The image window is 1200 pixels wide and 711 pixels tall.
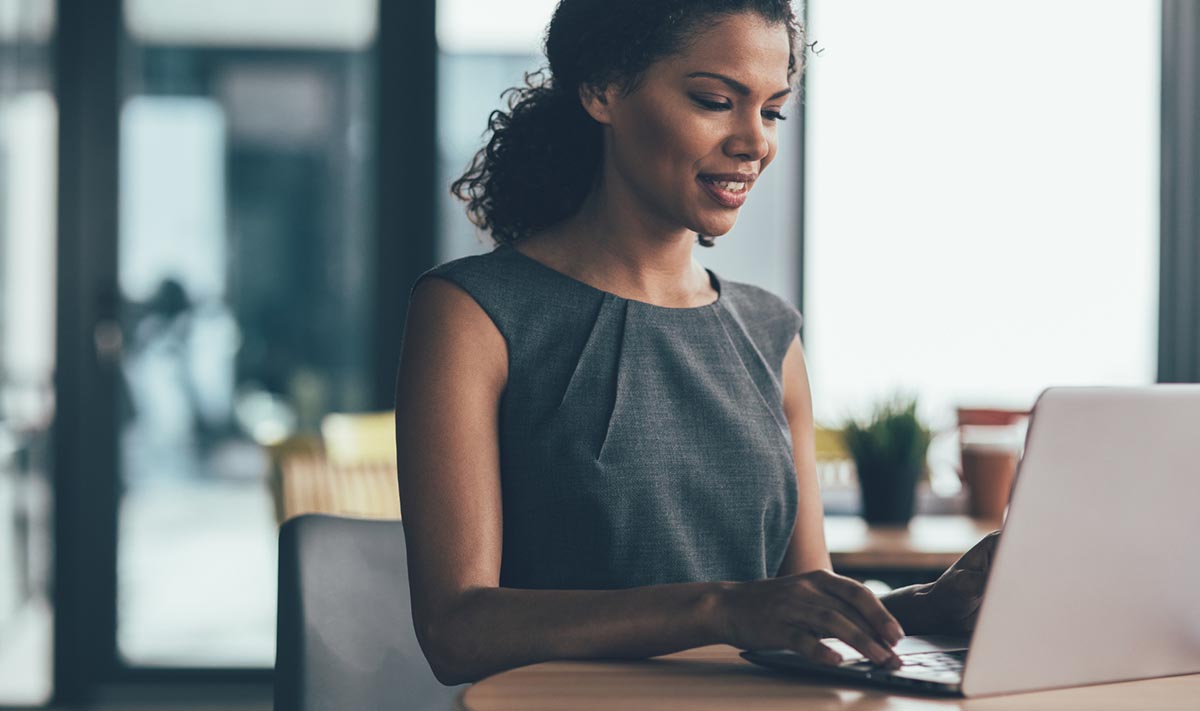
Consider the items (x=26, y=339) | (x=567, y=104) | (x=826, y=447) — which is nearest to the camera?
(x=567, y=104)

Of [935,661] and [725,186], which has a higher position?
[725,186]

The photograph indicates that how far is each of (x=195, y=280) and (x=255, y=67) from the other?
748 mm

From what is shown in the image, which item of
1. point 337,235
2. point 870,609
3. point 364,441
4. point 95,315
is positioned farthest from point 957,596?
point 95,315

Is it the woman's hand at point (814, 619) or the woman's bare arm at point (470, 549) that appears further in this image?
the woman's bare arm at point (470, 549)

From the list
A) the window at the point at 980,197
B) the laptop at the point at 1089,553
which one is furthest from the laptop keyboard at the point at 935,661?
the window at the point at 980,197

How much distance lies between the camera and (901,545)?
236cm

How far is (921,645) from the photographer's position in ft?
3.59

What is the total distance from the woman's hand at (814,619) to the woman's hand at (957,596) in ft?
0.63

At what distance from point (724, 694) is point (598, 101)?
775 mm

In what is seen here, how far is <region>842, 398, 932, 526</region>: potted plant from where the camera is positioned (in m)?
2.65

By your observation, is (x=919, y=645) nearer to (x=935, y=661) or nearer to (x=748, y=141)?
(x=935, y=661)

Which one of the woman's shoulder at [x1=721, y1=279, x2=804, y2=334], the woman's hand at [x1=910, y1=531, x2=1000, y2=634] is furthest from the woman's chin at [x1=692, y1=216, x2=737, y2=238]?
the woman's hand at [x1=910, y1=531, x2=1000, y2=634]

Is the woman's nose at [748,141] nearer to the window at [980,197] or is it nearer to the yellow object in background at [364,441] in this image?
the yellow object in background at [364,441]

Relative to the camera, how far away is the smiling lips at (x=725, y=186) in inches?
53.5
